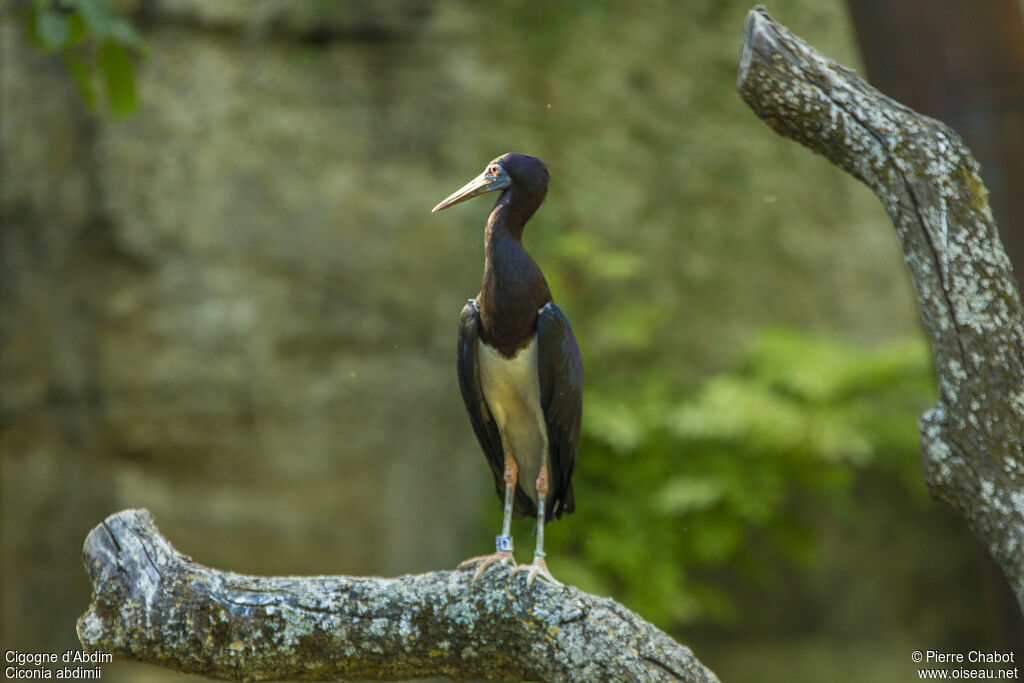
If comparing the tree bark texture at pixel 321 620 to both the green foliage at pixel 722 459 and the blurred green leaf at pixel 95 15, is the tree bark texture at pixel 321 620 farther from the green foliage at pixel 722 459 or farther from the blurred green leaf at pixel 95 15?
the green foliage at pixel 722 459

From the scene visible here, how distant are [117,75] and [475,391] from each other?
195 centimetres

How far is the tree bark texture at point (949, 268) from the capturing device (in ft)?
7.89

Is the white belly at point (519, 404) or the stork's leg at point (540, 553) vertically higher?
the white belly at point (519, 404)

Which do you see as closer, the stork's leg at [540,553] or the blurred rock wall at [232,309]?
the stork's leg at [540,553]

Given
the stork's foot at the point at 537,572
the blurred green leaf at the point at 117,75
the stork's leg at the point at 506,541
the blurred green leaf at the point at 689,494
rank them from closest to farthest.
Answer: the stork's foot at the point at 537,572, the stork's leg at the point at 506,541, the blurred green leaf at the point at 117,75, the blurred green leaf at the point at 689,494

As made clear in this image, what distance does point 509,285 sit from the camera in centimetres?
256

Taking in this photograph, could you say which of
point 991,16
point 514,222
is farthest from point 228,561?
point 991,16

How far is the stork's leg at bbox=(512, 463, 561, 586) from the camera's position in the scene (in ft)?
8.63

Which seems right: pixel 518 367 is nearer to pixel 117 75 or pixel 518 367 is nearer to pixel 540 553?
pixel 540 553

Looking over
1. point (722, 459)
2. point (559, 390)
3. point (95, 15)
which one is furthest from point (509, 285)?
point (722, 459)

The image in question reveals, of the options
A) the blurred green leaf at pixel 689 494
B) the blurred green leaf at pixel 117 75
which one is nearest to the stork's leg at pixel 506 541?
the blurred green leaf at pixel 117 75

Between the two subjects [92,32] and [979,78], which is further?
[979,78]

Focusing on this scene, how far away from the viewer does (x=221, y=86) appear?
5.91 meters

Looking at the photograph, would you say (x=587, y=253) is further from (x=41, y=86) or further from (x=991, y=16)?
(x=41, y=86)
